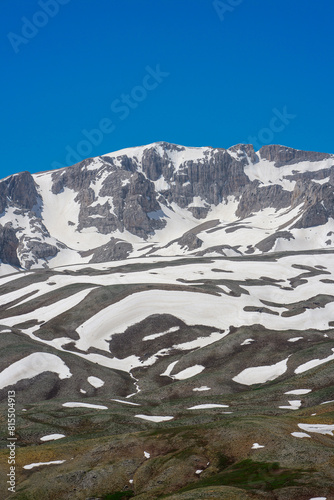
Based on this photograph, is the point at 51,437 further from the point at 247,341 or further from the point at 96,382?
the point at 247,341

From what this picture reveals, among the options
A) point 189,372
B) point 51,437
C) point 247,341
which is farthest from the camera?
point 247,341

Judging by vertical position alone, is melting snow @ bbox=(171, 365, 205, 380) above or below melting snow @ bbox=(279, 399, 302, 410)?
below

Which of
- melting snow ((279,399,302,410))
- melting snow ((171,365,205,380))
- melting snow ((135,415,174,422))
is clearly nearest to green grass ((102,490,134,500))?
melting snow ((135,415,174,422))

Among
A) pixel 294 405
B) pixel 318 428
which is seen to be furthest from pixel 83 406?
pixel 318 428

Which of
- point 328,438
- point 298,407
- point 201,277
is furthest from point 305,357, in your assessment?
point 201,277

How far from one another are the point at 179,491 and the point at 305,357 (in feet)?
199

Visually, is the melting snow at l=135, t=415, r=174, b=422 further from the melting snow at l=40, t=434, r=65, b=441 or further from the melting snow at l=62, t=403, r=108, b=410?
the melting snow at l=40, t=434, r=65, b=441

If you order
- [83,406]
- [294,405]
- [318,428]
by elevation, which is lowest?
[294,405]

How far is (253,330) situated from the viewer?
10944 centimetres

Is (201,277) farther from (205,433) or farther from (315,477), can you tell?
(315,477)

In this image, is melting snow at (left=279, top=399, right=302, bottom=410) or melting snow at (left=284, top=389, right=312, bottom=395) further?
melting snow at (left=284, top=389, right=312, bottom=395)

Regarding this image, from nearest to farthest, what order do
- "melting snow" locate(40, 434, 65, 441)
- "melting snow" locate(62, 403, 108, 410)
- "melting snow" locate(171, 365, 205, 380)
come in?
1. "melting snow" locate(40, 434, 65, 441)
2. "melting snow" locate(62, 403, 108, 410)
3. "melting snow" locate(171, 365, 205, 380)

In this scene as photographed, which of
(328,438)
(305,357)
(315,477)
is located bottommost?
(305,357)

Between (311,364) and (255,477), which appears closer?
(255,477)
